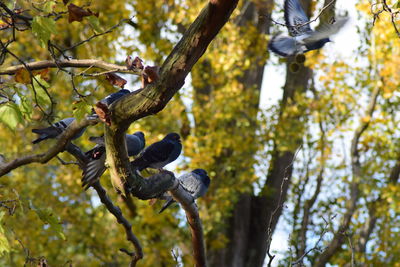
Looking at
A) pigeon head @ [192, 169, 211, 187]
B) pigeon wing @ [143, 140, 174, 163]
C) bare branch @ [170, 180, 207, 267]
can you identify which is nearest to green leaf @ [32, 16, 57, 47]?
bare branch @ [170, 180, 207, 267]

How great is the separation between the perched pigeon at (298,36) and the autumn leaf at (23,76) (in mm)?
1905

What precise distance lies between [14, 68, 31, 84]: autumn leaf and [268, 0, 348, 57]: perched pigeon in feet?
6.25

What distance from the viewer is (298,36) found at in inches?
197

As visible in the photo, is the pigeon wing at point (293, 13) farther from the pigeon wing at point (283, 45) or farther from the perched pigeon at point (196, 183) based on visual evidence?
the perched pigeon at point (196, 183)

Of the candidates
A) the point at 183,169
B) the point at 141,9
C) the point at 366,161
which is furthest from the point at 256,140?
the point at 141,9

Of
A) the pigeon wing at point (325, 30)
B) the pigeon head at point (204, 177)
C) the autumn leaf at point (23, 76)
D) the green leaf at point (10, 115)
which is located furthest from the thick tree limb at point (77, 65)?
the pigeon head at point (204, 177)

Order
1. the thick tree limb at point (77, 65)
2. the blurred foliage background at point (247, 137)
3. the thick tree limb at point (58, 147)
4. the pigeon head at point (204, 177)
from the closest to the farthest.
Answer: the thick tree limb at point (77, 65)
the thick tree limb at point (58, 147)
the pigeon head at point (204, 177)
the blurred foliage background at point (247, 137)

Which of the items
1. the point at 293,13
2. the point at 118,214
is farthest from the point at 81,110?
the point at 293,13

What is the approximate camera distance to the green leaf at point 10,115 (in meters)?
3.29

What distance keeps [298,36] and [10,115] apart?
101 inches

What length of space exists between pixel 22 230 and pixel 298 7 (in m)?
8.60

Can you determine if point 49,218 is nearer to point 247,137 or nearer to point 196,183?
point 196,183

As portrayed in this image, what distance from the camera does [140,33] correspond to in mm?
10961

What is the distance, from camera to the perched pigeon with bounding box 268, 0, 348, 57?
4695 millimetres
